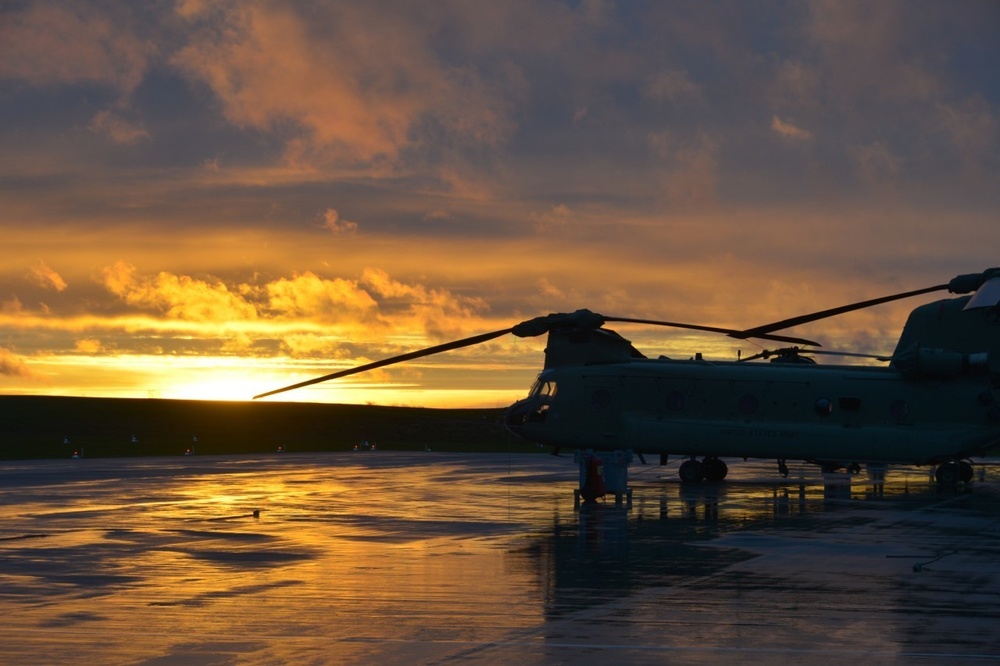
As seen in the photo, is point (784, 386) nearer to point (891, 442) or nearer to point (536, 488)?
point (891, 442)

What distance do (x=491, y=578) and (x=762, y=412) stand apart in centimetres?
2418

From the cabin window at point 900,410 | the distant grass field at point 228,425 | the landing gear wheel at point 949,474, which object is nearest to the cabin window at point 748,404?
the cabin window at point 900,410

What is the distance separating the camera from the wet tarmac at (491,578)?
12.4 meters

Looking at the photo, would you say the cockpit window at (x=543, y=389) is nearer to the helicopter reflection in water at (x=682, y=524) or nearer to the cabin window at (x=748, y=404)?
the helicopter reflection in water at (x=682, y=524)

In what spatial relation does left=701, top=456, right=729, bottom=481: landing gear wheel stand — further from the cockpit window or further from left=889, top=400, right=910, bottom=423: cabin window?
left=889, top=400, right=910, bottom=423: cabin window

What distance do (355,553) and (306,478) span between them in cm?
2225

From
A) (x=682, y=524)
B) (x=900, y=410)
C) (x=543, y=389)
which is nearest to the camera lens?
(x=682, y=524)

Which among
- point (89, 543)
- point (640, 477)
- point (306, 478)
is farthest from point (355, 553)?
point (640, 477)

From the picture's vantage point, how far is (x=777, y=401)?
131 feet

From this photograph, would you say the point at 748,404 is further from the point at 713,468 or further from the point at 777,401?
the point at 713,468

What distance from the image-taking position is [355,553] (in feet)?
66.8

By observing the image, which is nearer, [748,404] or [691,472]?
[748,404]

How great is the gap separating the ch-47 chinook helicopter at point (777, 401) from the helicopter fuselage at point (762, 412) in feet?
0.11

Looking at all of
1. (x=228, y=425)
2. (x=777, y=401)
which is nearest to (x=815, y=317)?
(x=777, y=401)
